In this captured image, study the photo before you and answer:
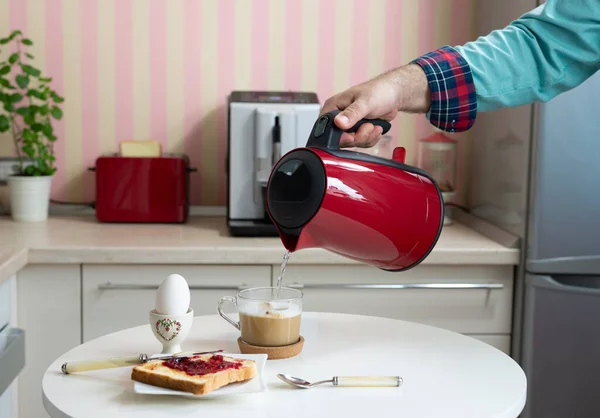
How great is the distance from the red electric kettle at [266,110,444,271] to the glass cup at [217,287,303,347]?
158 mm

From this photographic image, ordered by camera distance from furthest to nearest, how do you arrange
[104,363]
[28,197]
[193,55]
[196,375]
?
[193,55], [28,197], [104,363], [196,375]

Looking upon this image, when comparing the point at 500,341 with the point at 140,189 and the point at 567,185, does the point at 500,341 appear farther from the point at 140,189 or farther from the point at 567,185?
the point at 140,189

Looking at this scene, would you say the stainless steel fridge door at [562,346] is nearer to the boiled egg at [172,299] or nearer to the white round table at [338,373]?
the white round table at [338,373]

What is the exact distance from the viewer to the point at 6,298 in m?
2.08

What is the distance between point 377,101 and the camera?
1400 mm

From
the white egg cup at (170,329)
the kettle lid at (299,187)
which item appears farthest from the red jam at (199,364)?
the kettle lid at (299,187)

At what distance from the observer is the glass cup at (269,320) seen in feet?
4.54

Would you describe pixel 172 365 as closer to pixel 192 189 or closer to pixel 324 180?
pixel 324 180

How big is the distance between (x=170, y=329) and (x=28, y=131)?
1348mm

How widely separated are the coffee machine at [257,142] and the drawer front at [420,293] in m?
0.27

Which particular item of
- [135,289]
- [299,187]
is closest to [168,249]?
[135,289]

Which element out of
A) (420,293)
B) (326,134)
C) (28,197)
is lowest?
(420,293)

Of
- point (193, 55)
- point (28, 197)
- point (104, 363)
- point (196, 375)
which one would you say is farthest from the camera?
point (193, 55)

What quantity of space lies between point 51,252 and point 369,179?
3.80 ft
